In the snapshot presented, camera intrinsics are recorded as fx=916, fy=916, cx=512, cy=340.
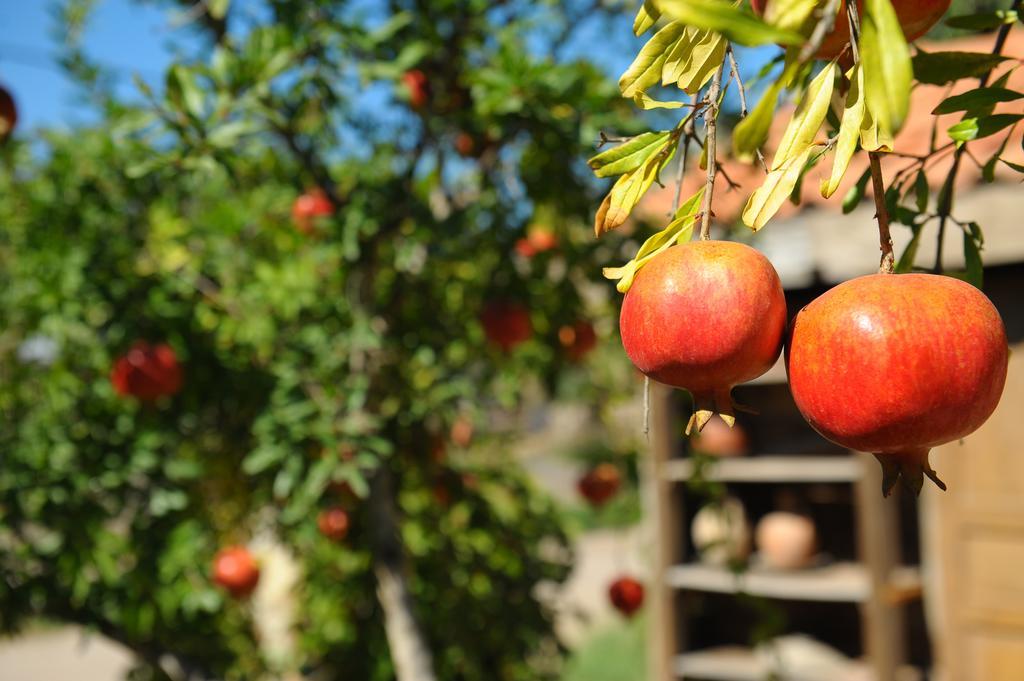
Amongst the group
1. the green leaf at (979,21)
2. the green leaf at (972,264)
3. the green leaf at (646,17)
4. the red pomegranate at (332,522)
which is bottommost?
the red pomegranate at (332,522)

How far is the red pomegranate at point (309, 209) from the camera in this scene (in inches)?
94.3

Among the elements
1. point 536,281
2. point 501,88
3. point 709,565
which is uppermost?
point 501,88

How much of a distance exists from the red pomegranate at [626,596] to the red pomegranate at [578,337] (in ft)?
3.03

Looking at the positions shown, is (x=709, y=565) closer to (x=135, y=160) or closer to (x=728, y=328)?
(x=135, y=160)

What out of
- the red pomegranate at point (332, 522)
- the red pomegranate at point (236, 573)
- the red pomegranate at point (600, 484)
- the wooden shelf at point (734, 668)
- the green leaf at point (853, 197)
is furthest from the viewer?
the wooden shelf at point (734, 668)

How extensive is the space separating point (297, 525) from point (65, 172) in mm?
1076

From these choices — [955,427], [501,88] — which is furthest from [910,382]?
[501,88]

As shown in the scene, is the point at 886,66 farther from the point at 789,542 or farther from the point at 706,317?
the point at 789,542

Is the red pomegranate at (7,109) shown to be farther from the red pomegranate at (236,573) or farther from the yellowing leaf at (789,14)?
the yellowing leaf at (789,14)

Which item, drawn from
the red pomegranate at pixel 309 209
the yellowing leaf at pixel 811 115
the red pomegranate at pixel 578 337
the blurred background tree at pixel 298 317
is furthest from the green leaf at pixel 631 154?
the red pomegranate at pixel 309 209

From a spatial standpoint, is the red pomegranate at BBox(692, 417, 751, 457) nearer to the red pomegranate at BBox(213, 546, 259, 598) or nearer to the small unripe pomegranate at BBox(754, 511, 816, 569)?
the small unripe pomegranate at BBox(754, 511, 816, 569)

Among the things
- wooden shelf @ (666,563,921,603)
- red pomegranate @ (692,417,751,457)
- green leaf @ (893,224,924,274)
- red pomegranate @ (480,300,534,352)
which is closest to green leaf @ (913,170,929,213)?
green leaf @ (893,224,924,274)

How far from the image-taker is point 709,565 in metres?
3.74

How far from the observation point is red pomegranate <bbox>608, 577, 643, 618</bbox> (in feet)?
9.17
